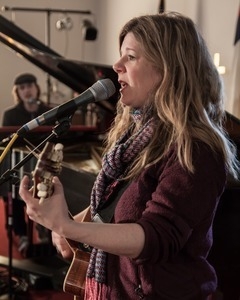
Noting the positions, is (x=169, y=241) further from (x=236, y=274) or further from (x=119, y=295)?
(x=236, y=274)

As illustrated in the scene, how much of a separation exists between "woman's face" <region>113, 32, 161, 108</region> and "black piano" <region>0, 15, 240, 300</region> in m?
0.65

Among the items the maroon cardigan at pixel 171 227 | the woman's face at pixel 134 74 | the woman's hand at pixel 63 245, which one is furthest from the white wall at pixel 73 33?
the maroon cardigan at pixel 171 227

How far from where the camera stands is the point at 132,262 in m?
1.14

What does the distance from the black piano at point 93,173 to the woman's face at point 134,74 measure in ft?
2.15

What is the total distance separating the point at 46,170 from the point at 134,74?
40 centimetres

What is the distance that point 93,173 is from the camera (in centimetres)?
230

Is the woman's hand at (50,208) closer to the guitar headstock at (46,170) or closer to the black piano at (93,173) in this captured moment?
the guitar headstock at (46,170)

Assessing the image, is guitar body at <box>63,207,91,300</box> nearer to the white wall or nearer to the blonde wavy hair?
the blonde wavy hair

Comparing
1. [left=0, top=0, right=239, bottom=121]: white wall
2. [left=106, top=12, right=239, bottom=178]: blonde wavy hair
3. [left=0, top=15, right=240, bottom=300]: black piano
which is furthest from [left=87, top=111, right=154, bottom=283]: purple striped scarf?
[left=0, top=0, right=239, bottom=121]: white wall

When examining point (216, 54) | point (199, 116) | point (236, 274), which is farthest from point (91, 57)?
point (199, 116)

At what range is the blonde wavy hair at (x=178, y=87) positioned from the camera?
1.09m

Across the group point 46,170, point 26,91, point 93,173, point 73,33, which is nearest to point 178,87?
point 46,170

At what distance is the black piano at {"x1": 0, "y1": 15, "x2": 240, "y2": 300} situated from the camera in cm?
175

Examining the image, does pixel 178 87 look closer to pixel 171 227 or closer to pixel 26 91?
pixel 171 227
